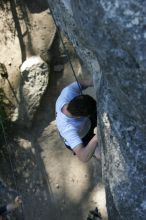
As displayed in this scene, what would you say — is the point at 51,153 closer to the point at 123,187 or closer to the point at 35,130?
the point at 35,130

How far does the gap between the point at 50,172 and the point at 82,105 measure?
2.47 m

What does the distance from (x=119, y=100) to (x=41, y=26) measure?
11.3 ft

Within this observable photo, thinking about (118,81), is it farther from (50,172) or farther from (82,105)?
(50,172)

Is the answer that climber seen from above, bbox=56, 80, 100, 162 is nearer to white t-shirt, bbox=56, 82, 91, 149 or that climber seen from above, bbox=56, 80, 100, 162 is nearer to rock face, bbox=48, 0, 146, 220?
white t-shirt, bbox=56, 82, 91, 149

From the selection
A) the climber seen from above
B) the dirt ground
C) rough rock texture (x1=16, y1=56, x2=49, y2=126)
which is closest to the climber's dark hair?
the climber seen from above

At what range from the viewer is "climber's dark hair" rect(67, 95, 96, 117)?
15.1ft

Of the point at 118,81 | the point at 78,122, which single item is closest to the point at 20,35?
the point at 78,122

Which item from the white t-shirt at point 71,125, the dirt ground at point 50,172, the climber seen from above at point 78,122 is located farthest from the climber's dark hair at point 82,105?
the dirt ground at point 50,172

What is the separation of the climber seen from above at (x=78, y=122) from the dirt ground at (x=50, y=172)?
1.55 m

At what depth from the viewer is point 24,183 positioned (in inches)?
273

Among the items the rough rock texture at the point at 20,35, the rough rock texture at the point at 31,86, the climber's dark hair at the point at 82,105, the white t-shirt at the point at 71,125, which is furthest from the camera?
the rough rock texture at the point at 31,86

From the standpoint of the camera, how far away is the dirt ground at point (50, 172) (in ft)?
21.4

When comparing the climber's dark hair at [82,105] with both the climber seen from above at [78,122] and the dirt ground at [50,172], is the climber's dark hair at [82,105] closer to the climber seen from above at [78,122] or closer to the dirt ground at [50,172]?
the climber seen from above at [78,122]

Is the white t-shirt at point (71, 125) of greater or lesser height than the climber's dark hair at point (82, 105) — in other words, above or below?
below
